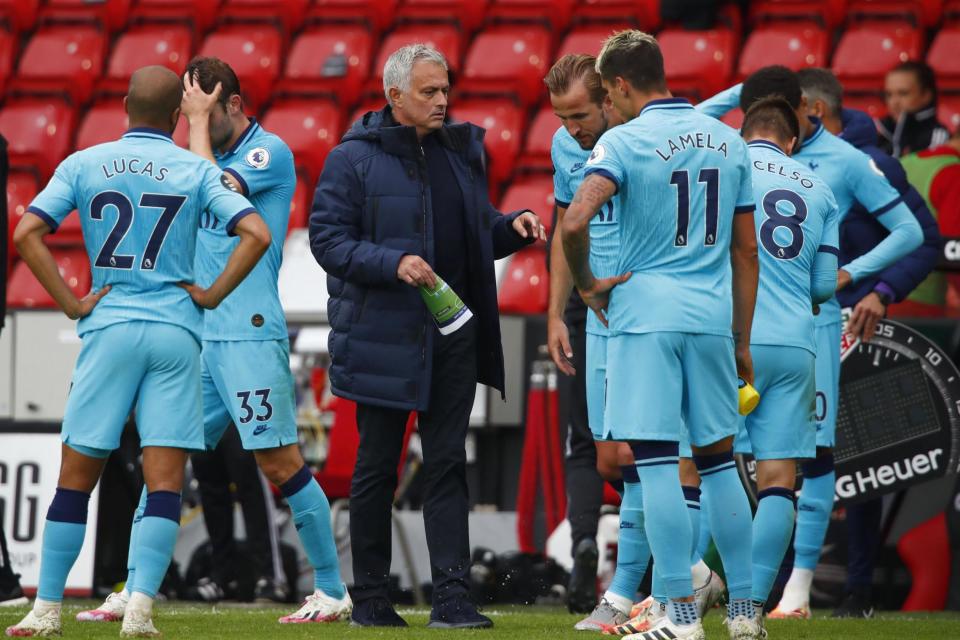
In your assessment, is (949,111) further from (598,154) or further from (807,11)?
(598,154)

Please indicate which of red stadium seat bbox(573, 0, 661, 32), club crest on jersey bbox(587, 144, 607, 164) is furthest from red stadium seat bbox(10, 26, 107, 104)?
club crest on jersey bbox(587, 144, 607, 164)

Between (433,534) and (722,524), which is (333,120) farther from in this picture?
(722,524)

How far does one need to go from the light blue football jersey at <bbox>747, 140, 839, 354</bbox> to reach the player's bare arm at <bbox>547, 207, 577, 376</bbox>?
2.33 feet

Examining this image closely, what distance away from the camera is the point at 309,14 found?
12.9m

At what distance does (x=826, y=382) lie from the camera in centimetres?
658

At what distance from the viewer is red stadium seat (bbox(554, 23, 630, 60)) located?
37.0 feet

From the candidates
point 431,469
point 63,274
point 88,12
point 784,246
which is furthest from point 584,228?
point 88,12

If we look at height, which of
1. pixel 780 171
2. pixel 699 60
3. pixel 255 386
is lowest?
pixel 255 386

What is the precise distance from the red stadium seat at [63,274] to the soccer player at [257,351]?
14.7 ft

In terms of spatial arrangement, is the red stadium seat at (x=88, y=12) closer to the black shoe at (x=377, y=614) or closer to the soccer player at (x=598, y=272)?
the soccer player at (x=598, y=272)

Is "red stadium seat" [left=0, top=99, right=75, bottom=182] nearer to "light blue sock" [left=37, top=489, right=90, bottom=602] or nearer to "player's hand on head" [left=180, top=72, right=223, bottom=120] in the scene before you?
"player's hand on head" [left=180, top=72, right=223, bottom=120]

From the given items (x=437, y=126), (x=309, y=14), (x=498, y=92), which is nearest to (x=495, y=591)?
(x=437, y=126)

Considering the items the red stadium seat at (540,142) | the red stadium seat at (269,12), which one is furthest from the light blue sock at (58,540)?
the red stadium seat at (269,12)

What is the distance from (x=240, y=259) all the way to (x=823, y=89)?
10.3 ft
